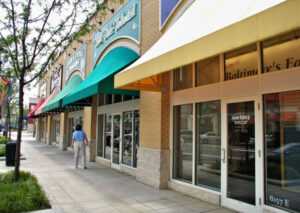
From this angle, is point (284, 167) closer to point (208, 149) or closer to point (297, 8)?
point (208, 149)

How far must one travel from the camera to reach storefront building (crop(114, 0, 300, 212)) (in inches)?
143

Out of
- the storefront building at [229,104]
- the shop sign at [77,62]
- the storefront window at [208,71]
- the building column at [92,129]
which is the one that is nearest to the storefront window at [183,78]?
the storefront building at [229,104]

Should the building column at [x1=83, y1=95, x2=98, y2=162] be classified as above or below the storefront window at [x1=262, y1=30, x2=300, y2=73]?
below

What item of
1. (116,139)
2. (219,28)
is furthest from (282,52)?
(116,139)

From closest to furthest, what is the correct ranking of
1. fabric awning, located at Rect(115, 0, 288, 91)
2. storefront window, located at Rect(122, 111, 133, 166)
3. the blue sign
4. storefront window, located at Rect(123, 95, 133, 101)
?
fabric awning, located at Rect(115, 0, 288, 91)
the blue sign
storefront window, located at Rect(122, 111, 133, 166)
storefront window, located at Rect(123, 95, 133, 101)

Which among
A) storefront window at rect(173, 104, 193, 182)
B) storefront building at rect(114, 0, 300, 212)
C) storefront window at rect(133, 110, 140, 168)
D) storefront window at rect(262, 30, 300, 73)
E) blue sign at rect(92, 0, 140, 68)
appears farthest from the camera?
storefront window at rect(133, 110, 140, 168)

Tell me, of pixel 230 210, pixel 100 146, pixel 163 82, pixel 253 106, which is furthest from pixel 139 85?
pixel 100 146

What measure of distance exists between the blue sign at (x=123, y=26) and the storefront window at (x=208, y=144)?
144 inches

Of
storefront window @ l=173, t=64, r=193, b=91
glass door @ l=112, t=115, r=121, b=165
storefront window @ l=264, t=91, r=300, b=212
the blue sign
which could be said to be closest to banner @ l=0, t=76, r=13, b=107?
the blue sign

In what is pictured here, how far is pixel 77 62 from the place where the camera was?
1564cm

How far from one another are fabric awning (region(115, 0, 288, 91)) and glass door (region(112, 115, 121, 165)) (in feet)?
16.1

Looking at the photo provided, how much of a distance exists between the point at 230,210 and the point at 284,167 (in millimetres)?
1494

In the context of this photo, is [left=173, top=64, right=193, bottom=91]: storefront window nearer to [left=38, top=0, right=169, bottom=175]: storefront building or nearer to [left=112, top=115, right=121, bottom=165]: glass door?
[left=38, top=0, right=169, bottom=175]: storefront building

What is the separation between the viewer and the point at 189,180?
22.1ft
